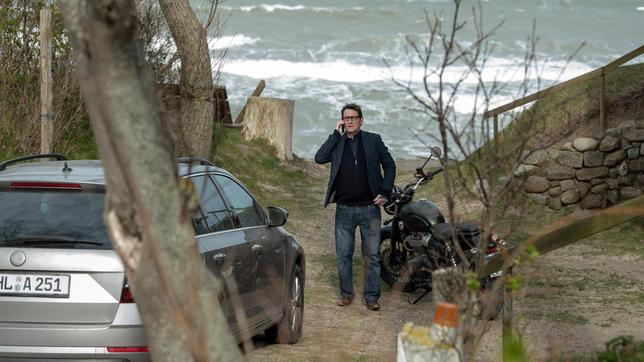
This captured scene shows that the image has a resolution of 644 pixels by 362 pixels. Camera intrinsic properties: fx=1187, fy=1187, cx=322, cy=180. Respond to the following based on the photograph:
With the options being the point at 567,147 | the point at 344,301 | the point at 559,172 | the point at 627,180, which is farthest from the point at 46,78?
the point at 627,180

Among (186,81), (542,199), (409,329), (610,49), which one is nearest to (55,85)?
(186,81)

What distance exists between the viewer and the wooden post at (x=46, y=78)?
12.2 meters

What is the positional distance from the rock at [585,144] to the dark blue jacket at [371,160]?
5.82 m

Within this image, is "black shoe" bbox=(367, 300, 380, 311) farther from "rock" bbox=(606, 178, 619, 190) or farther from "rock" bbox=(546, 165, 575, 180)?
"rock" bbox=(606, 178, 619, 190)

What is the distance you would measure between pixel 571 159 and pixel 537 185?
0.60 m

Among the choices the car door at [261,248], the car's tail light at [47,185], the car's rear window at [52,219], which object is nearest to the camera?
the car's rear window at [52,219]

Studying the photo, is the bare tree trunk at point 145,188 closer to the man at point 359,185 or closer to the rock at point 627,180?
the man at point 359,185

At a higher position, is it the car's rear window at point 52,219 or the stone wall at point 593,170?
the car's rear window at point 52,219

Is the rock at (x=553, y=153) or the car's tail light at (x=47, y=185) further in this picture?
the rock at (x=553, y=153)

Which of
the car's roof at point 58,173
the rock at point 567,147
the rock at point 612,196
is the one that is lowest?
the rock at point 612,196

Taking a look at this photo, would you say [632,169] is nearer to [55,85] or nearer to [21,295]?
[55,85]

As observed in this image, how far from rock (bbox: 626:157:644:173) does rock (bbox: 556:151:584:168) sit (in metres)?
0.64

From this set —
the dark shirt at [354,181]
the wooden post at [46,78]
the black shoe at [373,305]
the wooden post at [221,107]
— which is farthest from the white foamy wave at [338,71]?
the black shoe at [373,305]

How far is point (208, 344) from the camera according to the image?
397 centimetres
